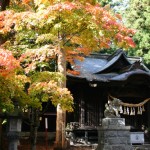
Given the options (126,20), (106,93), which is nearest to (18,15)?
(106,93)

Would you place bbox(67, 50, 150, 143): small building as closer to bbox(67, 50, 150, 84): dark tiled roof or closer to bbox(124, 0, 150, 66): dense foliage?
bbox(67, 50, 150, 84): dark tiled roof

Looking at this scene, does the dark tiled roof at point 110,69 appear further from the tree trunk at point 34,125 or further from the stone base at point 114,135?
the tree trunk at point 34,125

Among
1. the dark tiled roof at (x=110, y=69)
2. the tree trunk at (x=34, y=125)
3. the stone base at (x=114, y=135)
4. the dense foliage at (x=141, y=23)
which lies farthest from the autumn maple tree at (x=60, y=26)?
the dense foliage at (x=141, y=23)

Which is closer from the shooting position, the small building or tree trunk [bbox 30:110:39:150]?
tree trunk [bbox 30:110:39:150]

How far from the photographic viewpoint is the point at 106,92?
683 inches

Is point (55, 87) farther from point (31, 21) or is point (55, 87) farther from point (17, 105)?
point (31, 21)

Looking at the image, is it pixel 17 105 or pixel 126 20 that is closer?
pixel 17 105

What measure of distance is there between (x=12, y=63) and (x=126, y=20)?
27.3 meters

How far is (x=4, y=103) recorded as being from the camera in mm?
8453

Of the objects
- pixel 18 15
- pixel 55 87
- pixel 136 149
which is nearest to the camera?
pixel 55 87

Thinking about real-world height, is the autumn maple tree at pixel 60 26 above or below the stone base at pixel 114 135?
above

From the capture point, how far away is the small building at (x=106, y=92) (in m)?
16.7

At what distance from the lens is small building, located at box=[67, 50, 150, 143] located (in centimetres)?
1673

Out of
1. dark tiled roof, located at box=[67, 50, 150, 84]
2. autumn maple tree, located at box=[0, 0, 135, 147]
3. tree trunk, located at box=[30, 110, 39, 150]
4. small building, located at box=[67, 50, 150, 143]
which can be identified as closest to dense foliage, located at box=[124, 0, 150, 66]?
dark tiled roof, located at box=[67, 50, 150, 84]
